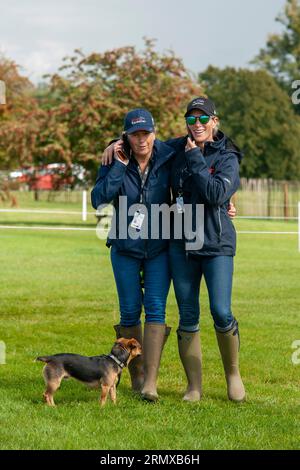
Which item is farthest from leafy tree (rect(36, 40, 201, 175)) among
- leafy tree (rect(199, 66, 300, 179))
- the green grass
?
leafy tree (rect(199, 66, 300, 179))

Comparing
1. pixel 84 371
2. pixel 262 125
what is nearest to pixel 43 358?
pixel 84 371

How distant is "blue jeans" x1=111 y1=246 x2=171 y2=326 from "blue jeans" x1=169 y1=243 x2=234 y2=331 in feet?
0.37

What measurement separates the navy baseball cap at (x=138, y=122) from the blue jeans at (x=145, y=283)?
0.93m

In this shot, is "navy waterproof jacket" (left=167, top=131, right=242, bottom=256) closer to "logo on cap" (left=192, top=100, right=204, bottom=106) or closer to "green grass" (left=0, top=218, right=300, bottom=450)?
"logo on cap" (left=192, top=100, right=204, bottom=106)

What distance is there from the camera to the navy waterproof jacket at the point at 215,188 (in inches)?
263

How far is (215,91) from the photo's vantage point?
71062 millimetres

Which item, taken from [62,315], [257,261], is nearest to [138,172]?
[62,315]

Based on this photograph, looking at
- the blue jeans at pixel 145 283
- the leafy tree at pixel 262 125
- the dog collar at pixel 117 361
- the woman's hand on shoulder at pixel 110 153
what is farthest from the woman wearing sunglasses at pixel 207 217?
the leafy tree at pixel 262 125

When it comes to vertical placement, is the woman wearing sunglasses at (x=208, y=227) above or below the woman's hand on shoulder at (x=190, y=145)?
below

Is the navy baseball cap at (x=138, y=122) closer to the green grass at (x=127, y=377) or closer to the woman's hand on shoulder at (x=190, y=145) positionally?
the woman's hand on shoulder at (x=190, y=145)

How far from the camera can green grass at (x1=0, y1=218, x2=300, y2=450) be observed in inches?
233

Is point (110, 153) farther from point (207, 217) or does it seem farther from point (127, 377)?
point (127, 377)
